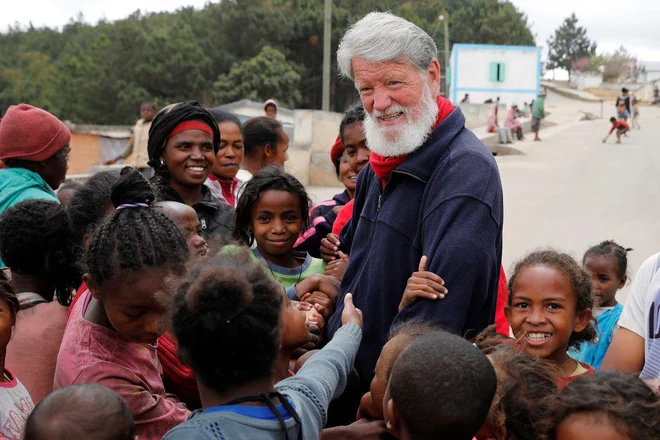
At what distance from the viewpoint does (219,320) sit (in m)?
1.90

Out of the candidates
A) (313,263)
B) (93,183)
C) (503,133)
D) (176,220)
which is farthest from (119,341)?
(503,133)

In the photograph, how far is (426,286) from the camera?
2461mm

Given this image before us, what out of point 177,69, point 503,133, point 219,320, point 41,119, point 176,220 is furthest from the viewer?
point 177,69

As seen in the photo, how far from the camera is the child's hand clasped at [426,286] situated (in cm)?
246

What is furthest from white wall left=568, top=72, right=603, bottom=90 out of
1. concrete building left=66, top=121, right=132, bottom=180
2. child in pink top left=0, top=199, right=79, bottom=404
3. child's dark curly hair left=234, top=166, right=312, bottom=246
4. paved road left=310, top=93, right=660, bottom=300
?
child in pink top left=0, top=199, right=79, bottom=404

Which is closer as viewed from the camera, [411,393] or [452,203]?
[411,393]

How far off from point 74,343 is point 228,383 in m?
0.63

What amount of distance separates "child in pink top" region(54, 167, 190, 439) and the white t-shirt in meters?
1.75

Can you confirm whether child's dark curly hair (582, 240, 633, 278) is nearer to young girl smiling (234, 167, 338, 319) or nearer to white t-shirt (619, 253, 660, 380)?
white t-shirt (619, 253, 660, 380)

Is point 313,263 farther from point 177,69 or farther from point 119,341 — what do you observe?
point 177,69

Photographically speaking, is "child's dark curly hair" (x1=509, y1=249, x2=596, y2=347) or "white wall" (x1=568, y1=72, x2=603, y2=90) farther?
"white wall" (x1=568, y1=72, x2=603, y2=90)

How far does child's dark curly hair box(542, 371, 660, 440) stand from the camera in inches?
78.9

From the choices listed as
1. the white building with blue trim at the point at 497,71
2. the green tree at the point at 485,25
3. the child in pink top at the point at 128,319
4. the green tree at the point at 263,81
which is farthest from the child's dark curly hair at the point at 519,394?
the green tree at the point at 485,25

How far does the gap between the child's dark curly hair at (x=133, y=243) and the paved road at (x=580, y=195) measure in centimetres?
509
